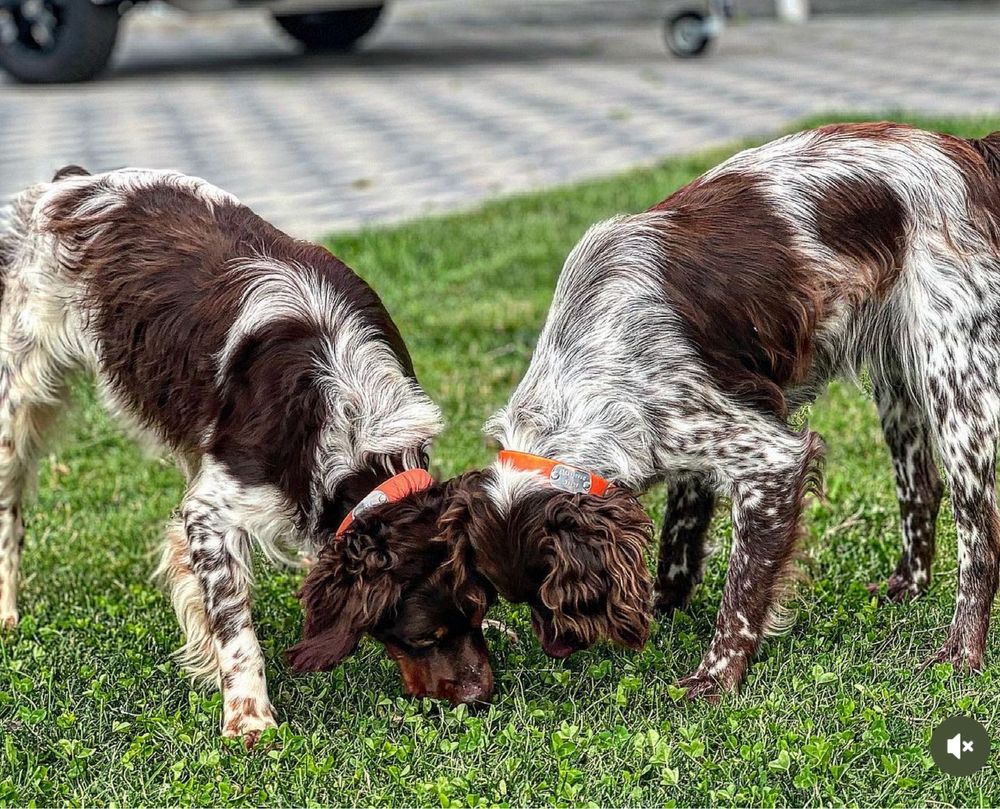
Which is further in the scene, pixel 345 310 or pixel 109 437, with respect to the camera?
pixel 109 437

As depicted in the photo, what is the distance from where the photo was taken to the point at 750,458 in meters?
3.84

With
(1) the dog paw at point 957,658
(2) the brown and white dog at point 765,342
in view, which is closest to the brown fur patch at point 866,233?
(2) the brown and white dog at point 765,342

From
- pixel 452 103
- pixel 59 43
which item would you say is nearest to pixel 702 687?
pixel 452 103

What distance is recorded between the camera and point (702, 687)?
392 centimetres

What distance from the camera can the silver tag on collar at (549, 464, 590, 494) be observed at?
11.9ft

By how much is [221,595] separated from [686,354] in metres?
1.43

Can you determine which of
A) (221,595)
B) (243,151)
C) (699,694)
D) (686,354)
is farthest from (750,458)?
(243,151)

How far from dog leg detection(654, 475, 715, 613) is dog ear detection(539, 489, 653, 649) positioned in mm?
780

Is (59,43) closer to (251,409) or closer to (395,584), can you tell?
(251,409)

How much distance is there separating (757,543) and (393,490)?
0.99 meters

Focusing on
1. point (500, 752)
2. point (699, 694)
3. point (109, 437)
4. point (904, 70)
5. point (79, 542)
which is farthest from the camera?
point (904, 70)

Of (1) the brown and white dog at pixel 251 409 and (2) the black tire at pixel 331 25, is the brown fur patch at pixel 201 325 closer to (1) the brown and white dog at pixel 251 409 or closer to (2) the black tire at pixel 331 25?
(1) the brown and white dog at pixel 251 409

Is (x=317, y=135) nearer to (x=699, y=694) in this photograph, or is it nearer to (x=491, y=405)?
(x=491, y=405)

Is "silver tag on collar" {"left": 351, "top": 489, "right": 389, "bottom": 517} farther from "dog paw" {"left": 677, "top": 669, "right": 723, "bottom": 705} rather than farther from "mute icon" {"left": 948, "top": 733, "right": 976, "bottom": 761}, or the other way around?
"mute icon" {"left": 948, "top": 733, "right": 976, "bottom": 761}
